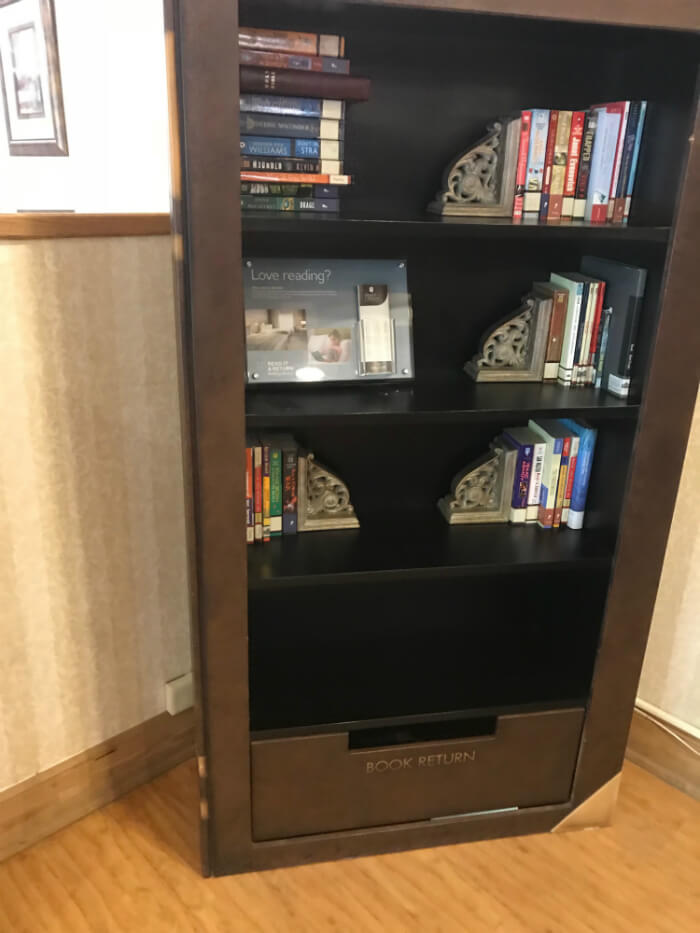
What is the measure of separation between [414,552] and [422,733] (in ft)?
1.27

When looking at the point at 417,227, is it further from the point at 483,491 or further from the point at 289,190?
the point at 483,491

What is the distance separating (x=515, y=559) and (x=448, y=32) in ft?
2.99

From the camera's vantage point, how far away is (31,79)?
1614 mm

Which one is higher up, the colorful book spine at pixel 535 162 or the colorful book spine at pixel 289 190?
the colorful book spine at pixel 535 162

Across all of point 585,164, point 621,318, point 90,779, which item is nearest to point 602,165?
point 585,164

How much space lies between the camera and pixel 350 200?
1389mm

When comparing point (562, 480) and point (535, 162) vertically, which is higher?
point (535, 162)

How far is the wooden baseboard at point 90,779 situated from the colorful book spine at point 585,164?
4.38ft

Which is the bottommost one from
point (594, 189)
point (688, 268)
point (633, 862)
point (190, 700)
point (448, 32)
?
point (633, 862)

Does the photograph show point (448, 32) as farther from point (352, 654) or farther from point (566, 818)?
point (566, 818)

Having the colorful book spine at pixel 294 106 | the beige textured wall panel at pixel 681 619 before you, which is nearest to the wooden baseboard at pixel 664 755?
the beige textured wall panel at pixel 681 619

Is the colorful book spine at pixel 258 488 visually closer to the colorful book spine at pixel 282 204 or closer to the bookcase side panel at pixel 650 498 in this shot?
the colorful book spine at pixel 282 204

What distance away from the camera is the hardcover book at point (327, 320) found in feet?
4.42

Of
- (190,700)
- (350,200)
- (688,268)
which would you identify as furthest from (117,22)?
(190,700)
